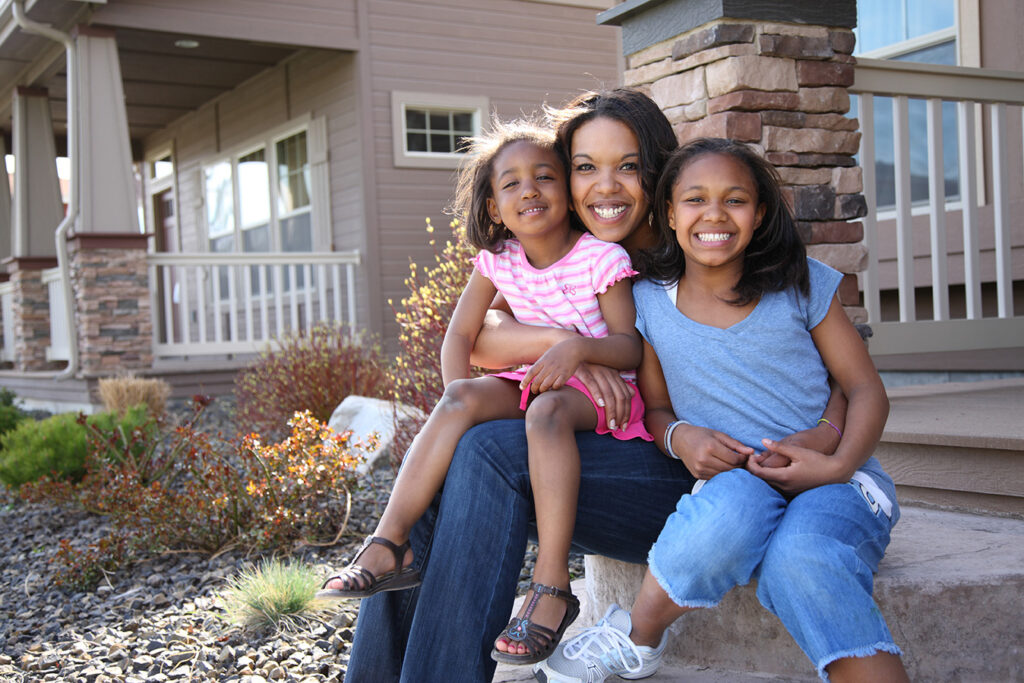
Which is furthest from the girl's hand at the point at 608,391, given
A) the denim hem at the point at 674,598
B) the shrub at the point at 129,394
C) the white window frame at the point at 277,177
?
the white window frame at the point at 277,177

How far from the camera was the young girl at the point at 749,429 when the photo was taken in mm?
1565

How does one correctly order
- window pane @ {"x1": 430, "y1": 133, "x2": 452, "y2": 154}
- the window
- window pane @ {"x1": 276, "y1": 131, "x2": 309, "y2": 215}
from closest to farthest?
the window
window pane @ {"x1": 430, "y1": 133, "x2": 452, "y2": 154}
window pane @ {"x1": 276, "y1": 131, "x2": 309, "y2": 215}

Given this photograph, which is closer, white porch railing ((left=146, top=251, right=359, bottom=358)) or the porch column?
the porch column

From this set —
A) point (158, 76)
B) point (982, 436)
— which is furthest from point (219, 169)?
point (982, 436)

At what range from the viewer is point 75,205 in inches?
294

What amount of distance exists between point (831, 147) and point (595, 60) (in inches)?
273

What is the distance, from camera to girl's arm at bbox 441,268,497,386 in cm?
223

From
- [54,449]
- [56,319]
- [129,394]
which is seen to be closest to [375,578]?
[54,449]

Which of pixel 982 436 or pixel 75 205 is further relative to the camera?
pixel 75 205

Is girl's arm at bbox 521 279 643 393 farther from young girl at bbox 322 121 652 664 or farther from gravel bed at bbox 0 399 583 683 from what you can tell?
gravel bed at bbox 0 399 583 683

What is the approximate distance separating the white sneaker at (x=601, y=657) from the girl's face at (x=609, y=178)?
0.88m

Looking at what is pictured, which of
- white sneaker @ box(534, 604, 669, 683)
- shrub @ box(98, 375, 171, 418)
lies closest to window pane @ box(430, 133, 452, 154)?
shrub @ box(98, 375, 171, 418)

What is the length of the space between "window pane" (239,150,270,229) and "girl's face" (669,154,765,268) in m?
8.84

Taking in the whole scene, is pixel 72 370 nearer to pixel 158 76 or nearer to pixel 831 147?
pixel 158 76
